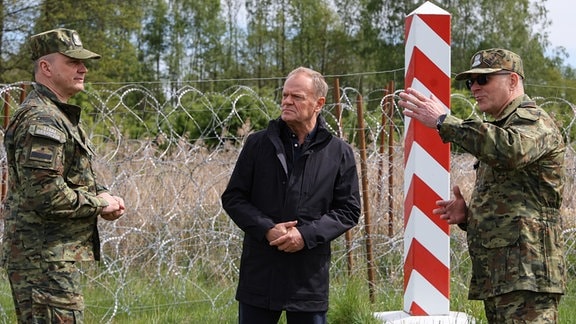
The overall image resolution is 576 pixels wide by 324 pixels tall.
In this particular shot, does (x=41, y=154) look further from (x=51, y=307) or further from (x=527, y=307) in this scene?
(x=527, y=307)

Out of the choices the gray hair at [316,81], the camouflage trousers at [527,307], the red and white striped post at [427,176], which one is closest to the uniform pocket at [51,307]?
the gray hair at [316,81]

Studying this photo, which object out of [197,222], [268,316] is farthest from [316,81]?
[197,222]

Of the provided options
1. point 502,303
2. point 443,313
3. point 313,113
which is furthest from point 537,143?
point 443,313

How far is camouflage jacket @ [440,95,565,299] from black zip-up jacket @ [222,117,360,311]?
605 mm

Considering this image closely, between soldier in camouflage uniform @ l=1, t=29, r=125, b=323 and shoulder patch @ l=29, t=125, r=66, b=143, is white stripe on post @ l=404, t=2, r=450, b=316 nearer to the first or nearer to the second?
soldier in camouflage uniform @ l=1, t=29, r=125, b=323

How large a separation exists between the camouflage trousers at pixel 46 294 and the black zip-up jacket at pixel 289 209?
0.78 m

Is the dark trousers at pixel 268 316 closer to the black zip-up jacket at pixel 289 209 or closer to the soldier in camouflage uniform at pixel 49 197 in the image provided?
the black zip-up jacket at pixel 289 209

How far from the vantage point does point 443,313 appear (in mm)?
4602

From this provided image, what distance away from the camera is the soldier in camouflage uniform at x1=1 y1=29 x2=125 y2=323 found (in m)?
3.30

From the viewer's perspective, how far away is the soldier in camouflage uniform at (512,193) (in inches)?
131

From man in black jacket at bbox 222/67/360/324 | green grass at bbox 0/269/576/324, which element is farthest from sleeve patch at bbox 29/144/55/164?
green grass at bbox 0/269/576/324

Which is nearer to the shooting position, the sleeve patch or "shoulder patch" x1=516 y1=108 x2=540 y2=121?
the sleeve patch

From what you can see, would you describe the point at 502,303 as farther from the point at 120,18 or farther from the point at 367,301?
the point at 120,18

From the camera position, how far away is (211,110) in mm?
6035
